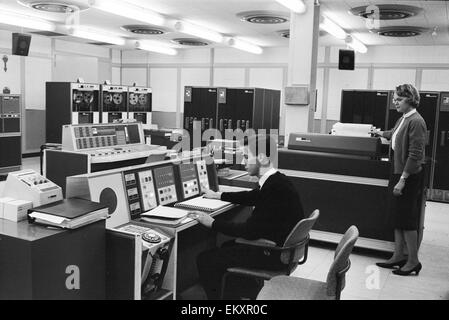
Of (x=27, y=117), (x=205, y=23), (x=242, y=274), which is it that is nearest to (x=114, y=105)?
(x=27, y=117)

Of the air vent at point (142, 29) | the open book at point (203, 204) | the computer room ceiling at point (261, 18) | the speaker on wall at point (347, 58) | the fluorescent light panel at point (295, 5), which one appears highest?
the computer room ceiling at point (261, 18)

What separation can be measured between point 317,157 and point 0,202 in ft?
10.7

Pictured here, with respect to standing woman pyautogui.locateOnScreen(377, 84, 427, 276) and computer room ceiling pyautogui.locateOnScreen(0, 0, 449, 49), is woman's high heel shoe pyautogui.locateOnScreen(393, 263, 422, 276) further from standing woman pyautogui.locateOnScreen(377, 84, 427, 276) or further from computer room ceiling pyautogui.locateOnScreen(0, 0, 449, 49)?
computer room ceiling pyautogui.locateOnScreen(0, 0, 449, 49)

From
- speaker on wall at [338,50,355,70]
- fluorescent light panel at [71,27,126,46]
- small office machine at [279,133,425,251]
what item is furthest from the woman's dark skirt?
fluorescent light panel at [71,27,126,46]

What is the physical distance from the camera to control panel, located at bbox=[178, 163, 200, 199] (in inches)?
140

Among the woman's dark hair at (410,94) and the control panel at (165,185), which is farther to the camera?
the woman's dark hair at (410,94)

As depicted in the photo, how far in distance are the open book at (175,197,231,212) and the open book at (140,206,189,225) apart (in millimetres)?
243

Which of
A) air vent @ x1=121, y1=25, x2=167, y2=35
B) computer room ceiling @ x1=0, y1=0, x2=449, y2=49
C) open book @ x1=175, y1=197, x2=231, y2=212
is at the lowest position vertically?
open book @ x1=175, y1=197, x2=231, y2=212

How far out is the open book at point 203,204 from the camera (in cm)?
326

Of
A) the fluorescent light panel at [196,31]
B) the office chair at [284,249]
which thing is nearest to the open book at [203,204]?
the office chair at [284,249]

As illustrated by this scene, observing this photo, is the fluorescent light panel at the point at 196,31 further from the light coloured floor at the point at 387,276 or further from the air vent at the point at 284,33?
the light coloured floor at the point at 387,276

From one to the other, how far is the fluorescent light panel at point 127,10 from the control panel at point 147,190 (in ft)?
13.7

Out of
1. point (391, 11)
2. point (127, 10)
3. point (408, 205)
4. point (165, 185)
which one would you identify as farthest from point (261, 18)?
point (165, 185)

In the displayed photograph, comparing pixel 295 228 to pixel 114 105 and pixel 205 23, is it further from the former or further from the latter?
pixel 114 105
